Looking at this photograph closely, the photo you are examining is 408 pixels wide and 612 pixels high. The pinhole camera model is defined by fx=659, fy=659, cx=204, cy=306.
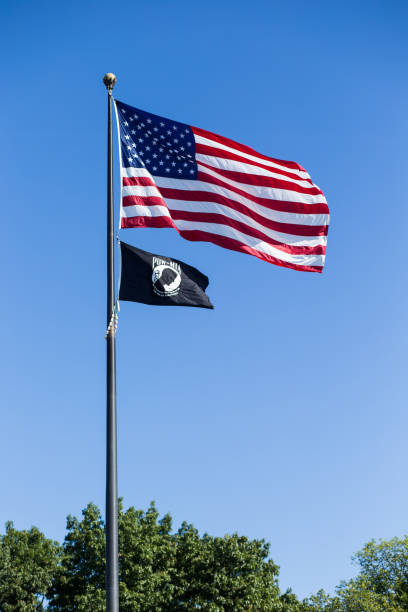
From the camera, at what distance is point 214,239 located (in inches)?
534

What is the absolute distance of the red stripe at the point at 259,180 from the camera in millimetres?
14234

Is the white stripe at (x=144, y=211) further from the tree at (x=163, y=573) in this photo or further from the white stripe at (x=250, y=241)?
the tree at (x=163, y=573)

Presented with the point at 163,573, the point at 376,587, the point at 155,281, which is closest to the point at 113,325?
the point at 155,281

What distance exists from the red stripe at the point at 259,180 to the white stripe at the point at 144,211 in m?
1.96

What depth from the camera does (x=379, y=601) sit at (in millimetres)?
65125

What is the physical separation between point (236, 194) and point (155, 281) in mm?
3653

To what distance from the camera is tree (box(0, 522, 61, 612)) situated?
4622 cm

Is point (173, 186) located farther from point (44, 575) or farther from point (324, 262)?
point (44, 575)

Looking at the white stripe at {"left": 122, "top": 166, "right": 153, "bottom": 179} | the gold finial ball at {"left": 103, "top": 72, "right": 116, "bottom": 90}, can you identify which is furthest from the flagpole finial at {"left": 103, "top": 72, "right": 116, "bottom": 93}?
the white stripe at {"left": 122, "top": 166, "right": 153, "bottom": 179}

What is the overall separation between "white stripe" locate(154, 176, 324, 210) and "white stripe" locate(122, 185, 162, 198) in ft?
1.42

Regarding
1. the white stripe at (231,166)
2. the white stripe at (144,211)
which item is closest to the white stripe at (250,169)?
the white stripe at (231,166)

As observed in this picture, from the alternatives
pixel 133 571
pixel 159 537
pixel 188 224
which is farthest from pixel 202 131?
pixel 159 537

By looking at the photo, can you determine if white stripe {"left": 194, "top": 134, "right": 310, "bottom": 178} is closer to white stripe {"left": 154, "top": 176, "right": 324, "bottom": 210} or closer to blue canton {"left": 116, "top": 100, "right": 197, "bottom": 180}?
blue canton {"left": 116, "top": 100, "right": 197, "bottom": 180}

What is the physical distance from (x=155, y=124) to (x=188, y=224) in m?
2.18
